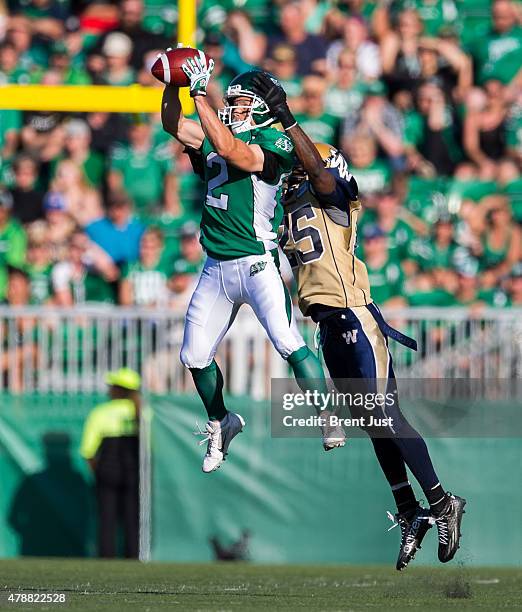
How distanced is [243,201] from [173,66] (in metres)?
0.84

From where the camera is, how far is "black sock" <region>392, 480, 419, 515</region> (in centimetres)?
934

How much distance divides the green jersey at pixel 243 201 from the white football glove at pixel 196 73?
0.44m

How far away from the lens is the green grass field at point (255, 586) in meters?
8.50

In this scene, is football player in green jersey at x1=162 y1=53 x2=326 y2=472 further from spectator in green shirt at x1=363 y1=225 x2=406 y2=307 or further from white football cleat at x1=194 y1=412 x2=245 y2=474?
spectator in green shirt at x1=363 y1=225 x2=406 y2=307

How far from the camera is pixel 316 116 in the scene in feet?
48.4

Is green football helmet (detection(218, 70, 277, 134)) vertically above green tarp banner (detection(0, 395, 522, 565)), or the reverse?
green football helmet (detection(218, 70, 277, 134))

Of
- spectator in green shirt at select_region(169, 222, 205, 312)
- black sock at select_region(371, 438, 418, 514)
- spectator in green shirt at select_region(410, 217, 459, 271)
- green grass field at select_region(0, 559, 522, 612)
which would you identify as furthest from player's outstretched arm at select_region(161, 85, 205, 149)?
spectator in green shirt at select_region(410, 217, 459, 271)

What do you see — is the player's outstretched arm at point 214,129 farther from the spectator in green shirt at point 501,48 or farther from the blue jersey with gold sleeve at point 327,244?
the spectator in green shirt at point 501,48

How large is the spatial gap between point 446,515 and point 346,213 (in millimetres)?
1811

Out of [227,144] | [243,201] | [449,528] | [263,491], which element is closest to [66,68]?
[263,491]

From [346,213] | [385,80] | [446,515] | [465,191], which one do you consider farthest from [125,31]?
[446,515]

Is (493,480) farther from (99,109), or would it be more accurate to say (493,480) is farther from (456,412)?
(99,109)

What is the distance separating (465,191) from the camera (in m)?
14.4

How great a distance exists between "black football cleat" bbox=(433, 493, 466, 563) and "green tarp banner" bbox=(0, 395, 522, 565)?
378 cm
